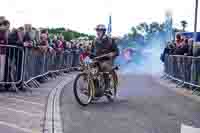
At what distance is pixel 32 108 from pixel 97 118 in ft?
5.88

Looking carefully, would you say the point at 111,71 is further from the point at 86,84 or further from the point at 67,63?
the point at 67,63

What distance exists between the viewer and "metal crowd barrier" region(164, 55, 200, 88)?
16.0 meters

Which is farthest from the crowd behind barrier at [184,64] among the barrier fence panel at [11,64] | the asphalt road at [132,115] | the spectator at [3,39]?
the spectator at [3,39]

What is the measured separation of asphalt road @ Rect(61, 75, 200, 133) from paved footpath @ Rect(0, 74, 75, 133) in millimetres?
482

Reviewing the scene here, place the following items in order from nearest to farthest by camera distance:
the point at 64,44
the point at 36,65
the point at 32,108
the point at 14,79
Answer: the point at 32,108, the point at 14,79, the point at 36,65, the point at 64,44

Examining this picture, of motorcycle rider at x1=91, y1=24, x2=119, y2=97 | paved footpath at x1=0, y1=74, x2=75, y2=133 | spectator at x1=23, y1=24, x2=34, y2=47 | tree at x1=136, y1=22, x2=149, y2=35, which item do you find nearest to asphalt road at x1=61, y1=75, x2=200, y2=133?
paved footpath at x1=0, y1=74, x2=75, y2=133

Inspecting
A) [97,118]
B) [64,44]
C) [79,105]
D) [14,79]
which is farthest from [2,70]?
[64,44]

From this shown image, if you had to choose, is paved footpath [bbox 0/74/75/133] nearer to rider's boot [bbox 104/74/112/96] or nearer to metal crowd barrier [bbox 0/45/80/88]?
metal crowd barrier [bbox 0/45/80/88]

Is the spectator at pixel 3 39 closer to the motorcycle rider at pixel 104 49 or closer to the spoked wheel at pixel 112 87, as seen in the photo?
the motorcycle rider at pixel 104 49

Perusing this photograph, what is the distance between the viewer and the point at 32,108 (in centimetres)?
1061

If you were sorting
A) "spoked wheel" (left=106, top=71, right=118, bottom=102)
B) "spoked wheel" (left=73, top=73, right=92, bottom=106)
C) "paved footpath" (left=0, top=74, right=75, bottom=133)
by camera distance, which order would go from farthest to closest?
1. "spoked wheel" (left=106, top=71, right=118, bottom=102)
2. "spoked wheel" (left=73, top=73, right=92, bottom=106)
3. "paved footpath" (left=0, top=74, right=75, bottom=133)

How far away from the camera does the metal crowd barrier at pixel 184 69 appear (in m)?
16.0

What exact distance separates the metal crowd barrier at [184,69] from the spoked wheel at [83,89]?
5084 mm

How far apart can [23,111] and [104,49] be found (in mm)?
3078
